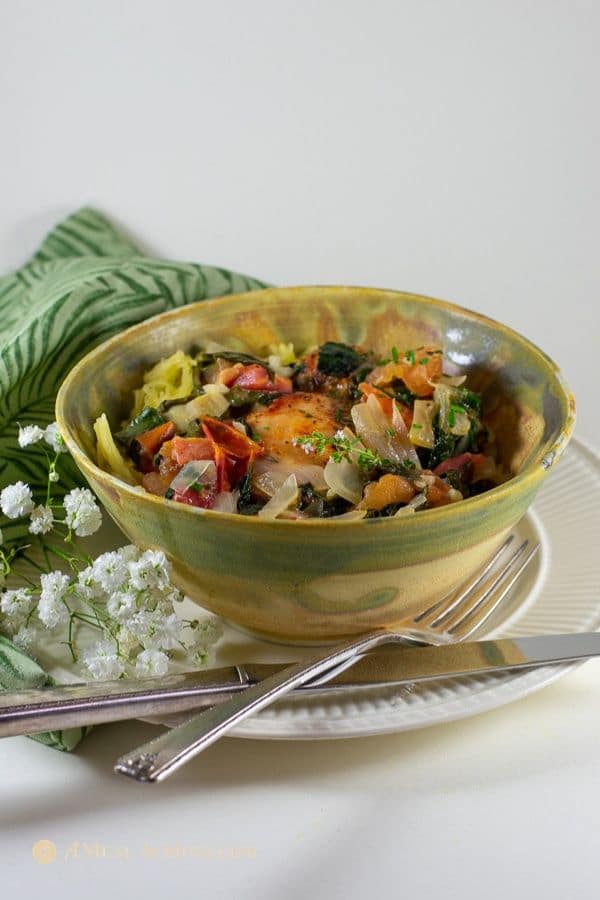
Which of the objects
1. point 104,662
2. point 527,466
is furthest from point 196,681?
point 527,466

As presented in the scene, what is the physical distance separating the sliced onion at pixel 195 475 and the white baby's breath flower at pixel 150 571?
0.23 m

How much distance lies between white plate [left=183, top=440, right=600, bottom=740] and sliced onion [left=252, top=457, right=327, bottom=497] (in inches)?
16.8

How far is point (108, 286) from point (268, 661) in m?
1.64

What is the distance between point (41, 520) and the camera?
3.20 meters

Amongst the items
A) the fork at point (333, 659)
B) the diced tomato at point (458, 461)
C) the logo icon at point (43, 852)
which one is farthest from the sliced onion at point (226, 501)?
the logo icon at point (43, 852)

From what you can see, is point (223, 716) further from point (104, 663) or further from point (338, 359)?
point (338, 359)

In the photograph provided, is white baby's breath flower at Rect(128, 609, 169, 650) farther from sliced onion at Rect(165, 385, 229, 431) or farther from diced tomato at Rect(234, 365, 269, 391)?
diced tomato at Rect(234, 365, 269, 391)

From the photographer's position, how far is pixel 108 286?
12.8 ft

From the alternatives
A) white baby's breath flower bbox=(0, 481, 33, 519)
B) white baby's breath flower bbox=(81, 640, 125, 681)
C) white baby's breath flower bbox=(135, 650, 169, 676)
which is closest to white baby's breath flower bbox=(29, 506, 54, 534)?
white baby's breath flower bbox=(0, 481, 33, 519)

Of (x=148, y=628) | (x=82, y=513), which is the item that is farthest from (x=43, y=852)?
(x=82, y=513)

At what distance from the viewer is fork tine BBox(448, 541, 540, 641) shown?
9.66 feet

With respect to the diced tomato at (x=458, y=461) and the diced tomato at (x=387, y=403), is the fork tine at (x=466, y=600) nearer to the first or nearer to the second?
the diced tomato at (x=458, y=461)

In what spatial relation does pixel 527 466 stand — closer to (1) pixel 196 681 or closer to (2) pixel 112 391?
(1) pixel 196 681

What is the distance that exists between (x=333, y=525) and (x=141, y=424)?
100 centimetres
